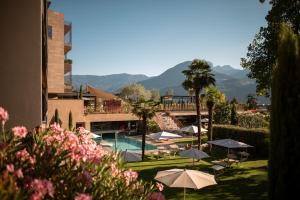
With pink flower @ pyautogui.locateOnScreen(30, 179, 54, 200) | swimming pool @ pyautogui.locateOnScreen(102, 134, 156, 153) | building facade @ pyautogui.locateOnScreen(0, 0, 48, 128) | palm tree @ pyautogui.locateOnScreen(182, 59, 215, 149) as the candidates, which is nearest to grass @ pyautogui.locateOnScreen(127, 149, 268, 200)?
palm tree @ pyautogui.locateOnScreen(182, 59, 215, 149)

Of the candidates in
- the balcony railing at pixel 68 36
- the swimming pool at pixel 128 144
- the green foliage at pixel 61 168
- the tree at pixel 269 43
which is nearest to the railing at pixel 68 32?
the balcony railing at pixel 68 36

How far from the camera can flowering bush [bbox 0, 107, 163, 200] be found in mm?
3641

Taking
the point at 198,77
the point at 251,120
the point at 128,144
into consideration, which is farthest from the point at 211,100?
the point at 128,144

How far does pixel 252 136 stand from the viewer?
2911cm

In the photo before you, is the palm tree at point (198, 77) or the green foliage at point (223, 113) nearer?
the palm tree at point (198, 77)

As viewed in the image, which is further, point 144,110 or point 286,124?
point 144,110

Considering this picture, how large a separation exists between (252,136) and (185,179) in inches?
732

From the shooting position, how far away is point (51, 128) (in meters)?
5.30

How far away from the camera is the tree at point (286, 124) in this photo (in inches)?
267

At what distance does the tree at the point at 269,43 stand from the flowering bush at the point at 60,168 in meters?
12.7

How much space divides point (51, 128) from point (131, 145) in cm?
3499

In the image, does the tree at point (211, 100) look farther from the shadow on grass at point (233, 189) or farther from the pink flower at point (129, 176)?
the pink flower at point (129, 176)

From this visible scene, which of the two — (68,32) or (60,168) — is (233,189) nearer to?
(60,168)

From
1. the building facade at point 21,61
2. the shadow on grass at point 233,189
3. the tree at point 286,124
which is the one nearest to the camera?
the building facade at point 21,61
